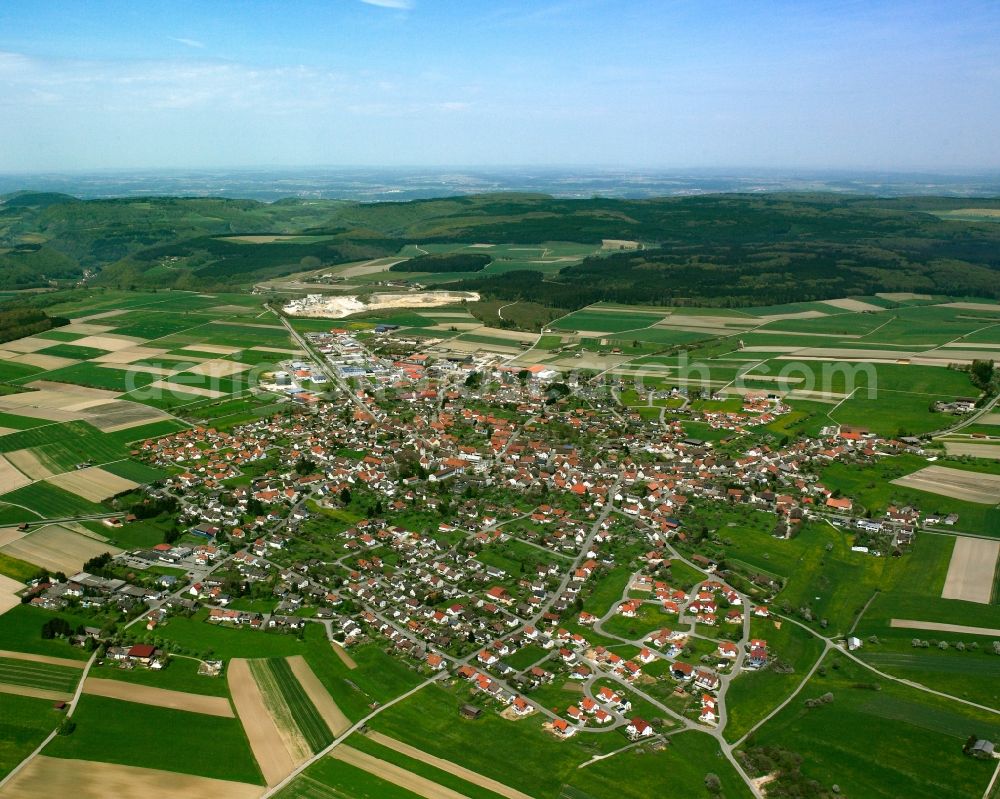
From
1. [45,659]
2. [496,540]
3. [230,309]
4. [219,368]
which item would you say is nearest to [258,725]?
[45,659]

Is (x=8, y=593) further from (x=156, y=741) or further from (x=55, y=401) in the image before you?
(x=55, y=401)

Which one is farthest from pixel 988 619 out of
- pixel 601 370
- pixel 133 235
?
pixel 133 235

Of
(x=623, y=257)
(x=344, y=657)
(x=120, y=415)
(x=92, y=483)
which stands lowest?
(x=344, y=657)

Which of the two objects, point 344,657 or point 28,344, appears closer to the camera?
point 344,657

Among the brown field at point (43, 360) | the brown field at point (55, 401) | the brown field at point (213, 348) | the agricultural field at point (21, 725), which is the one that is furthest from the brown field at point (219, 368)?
the agricultural field at point (21, 725)

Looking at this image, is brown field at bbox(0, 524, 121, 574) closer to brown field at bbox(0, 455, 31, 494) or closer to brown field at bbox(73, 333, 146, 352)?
brown field at bbox(0, 455, 31, 494)

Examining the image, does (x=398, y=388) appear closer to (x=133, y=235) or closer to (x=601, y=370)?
(x=601, y=370)
